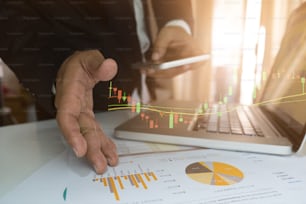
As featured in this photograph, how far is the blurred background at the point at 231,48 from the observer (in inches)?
15.0

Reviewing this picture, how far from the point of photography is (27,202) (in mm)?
260

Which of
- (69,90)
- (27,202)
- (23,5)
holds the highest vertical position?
(23,5)

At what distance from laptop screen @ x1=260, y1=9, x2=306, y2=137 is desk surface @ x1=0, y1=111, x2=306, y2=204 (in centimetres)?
7

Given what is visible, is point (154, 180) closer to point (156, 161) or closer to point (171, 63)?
point (156, 161)

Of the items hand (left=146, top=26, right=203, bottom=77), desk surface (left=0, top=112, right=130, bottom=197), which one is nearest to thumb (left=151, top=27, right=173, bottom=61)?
hand (left=146, top=26, right=203, bottom=77)

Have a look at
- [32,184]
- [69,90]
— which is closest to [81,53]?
[69,90]

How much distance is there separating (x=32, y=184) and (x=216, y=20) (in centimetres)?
40

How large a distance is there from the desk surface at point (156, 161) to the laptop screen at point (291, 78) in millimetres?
68

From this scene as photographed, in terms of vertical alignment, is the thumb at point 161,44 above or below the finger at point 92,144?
above

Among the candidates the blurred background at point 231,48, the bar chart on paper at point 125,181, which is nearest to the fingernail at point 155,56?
the blurred background at point 231,48

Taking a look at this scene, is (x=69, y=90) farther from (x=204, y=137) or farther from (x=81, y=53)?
(x=204, y=137)

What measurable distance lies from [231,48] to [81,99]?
0.29m

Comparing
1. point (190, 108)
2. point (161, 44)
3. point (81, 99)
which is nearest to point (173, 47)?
point (161, 44)

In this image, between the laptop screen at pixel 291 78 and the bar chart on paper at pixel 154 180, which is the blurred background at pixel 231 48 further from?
the bar chart on paper at pixel 154 180
